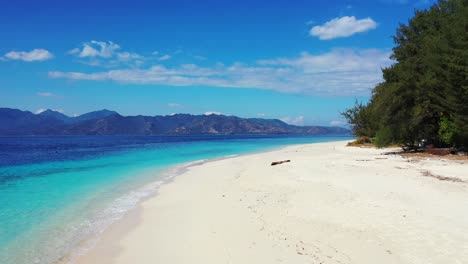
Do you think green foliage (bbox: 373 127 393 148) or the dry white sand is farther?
green foliage (bbox: 373 127 393 148)

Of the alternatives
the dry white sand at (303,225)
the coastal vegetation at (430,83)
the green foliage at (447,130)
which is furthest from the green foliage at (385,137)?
the dry white sand at (303,225)

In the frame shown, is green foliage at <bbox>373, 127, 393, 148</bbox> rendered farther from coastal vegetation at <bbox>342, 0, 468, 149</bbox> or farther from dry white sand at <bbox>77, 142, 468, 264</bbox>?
dry white sand at <bbox>77, 142, 468, 264</bbox>

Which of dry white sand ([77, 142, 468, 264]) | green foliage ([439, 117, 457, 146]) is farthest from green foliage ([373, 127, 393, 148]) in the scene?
dry white sand ([77, 142, 468, 264])

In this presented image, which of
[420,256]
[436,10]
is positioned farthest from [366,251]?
[436,10]

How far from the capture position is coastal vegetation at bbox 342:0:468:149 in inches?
941

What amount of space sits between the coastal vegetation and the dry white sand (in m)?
10.0

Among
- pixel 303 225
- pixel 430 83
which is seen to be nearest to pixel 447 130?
pixel 430 83

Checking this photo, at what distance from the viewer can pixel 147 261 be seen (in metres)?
8.02

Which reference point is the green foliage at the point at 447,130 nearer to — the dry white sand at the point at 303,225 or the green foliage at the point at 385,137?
the green foliage at the point at 385,137

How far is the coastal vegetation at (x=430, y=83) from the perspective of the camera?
23.9m

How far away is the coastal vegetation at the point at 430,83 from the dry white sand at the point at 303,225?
10.0 m

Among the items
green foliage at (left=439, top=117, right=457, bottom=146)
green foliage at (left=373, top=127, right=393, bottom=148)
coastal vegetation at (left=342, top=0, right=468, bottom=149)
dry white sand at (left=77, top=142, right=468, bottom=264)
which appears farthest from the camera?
green foliage at (left=373, top=127, right=393, bottom=148)

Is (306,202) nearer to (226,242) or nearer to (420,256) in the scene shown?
(226,242)

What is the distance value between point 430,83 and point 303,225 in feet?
70.8
